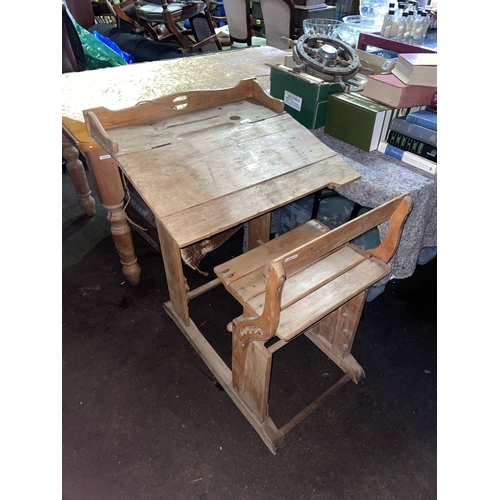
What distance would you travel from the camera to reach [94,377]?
1.73 m

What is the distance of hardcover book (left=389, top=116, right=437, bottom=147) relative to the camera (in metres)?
1.45

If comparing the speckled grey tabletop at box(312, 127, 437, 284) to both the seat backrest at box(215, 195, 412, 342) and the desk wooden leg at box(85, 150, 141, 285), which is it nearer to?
the seat backrest at box(215, 195, 412, 342)

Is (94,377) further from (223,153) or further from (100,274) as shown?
(223,153)

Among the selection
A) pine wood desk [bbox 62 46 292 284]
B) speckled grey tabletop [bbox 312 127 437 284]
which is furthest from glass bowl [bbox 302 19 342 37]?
speckled grey tabletop [bbox 312 127 437 284]

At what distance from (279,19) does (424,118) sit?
3.17 m

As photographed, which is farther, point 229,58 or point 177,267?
point 229,58

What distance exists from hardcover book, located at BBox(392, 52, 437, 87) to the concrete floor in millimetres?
1201

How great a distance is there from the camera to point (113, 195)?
171 cm

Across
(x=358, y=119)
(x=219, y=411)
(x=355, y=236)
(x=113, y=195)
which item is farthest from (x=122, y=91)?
(x=219, y=411)

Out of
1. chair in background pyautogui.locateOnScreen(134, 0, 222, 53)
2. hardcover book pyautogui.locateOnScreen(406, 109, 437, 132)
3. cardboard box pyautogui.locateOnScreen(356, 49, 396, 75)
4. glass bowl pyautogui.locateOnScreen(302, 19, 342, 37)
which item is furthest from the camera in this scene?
chair in background pyautogui.locateOnScreen(134, 0, 222, 53)

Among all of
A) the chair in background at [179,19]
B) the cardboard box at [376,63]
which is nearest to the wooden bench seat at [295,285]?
the cardboard box at [376,63]

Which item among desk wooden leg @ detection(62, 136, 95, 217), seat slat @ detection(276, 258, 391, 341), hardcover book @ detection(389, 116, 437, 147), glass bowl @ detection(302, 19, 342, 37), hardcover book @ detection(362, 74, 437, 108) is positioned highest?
glass bowl @ detection(302, 19, 342, 37)

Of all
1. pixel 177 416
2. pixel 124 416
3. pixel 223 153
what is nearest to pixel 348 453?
pixel 177 416

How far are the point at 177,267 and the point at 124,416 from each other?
691 mm
